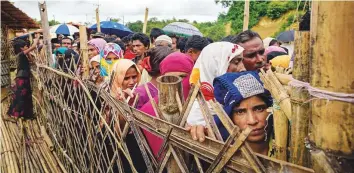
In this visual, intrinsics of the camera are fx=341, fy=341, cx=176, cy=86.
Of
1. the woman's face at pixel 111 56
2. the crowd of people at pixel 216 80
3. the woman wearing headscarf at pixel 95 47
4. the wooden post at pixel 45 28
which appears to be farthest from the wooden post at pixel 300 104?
the wooden post at pixel 45 28

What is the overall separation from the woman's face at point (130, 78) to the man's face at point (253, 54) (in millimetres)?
895

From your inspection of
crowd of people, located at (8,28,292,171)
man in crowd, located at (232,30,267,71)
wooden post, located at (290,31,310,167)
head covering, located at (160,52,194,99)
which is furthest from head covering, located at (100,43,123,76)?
wooden post, located at (290,31,310,167)

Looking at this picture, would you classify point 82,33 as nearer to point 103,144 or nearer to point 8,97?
point 103,144

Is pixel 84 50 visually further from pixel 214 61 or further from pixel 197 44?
pixel 214 61

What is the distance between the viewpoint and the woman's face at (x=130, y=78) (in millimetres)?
2762

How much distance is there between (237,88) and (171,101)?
30cm

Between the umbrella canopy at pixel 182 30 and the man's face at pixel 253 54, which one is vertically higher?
the umbrella canopy at pixel 182 30

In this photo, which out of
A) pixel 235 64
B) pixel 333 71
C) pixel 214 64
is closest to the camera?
pixel 333 71

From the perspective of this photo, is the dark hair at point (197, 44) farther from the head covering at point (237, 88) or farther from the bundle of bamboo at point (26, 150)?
the bundle of bamboo at point (26, 150)

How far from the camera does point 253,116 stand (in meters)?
1.57

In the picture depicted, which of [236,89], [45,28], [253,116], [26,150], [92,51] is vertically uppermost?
[45,28]

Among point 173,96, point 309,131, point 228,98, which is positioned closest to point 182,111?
point 173,96

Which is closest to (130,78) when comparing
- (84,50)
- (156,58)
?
(156,58)

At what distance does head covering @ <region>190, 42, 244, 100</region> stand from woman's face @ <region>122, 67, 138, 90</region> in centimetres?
90
